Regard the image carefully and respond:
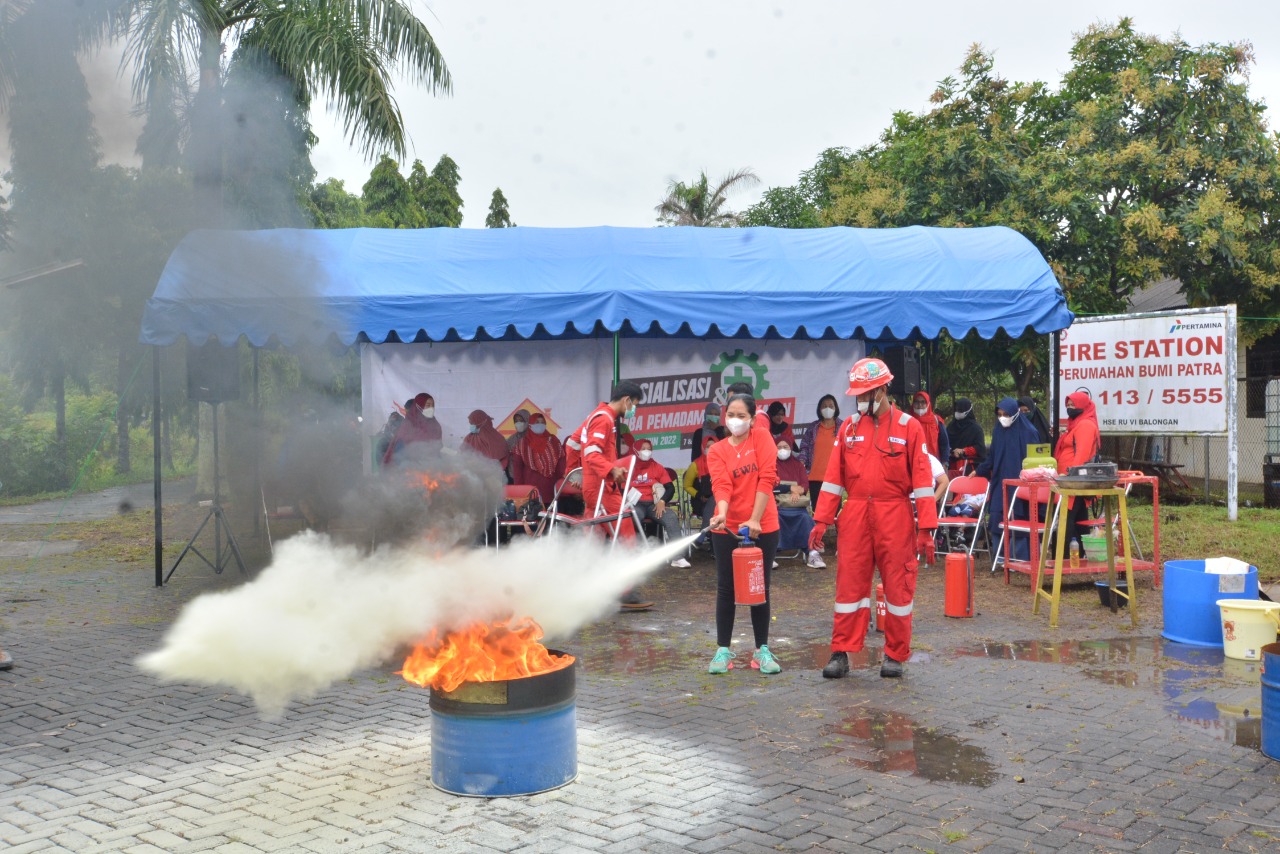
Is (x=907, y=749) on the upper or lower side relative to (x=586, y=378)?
lower

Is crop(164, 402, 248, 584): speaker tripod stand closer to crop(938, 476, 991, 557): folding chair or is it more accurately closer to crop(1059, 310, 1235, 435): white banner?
crop(938, 476, 991, 557): folding chair

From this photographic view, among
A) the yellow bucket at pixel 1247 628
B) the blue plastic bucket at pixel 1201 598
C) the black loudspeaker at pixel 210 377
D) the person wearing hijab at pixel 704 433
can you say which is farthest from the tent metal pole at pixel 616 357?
the yellow bucket at pixel 1247 628

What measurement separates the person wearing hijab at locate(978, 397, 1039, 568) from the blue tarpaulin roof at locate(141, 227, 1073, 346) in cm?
118

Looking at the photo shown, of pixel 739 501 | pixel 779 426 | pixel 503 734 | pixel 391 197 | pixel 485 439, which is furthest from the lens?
pixel 391 197

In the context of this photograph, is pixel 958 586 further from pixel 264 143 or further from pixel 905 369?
pixel 264 143

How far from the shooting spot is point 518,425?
13141 millimetres

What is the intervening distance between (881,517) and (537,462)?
651cm

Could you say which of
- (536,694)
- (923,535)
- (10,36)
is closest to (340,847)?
(536,694)

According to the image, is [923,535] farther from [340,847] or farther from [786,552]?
[786,552]

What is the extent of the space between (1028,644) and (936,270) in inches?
225

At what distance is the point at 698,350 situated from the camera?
13703 mm

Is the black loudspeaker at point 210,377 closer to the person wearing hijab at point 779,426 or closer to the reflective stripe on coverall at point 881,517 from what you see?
the person wearing hijab at point 779,426

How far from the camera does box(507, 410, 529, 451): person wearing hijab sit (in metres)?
13.1

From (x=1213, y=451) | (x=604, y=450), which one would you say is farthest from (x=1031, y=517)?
(x=1213, y=451)
